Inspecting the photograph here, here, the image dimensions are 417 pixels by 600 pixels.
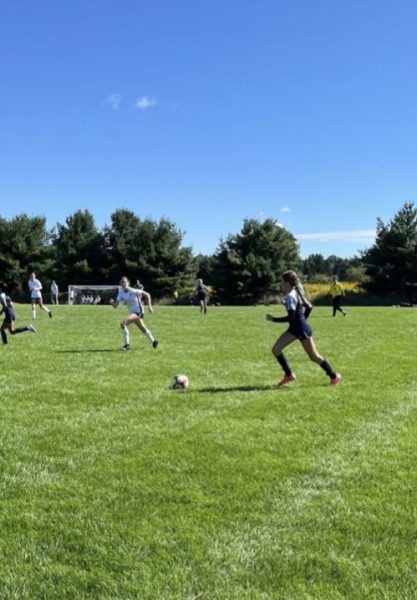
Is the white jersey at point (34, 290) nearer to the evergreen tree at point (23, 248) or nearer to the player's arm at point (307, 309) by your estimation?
the player's arm at point (307, 309)

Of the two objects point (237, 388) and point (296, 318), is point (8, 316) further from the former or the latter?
point (296, 318)

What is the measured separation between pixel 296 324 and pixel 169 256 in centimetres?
5980

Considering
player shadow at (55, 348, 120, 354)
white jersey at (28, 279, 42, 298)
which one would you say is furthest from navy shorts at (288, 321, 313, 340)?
white jersey at (28, 279, 42, 298)

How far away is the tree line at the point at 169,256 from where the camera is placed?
61688 millimetres

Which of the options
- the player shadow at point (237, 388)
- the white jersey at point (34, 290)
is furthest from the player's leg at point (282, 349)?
the white jersey at point (34, 290)

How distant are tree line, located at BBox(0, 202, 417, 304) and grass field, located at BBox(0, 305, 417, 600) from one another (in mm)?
52309

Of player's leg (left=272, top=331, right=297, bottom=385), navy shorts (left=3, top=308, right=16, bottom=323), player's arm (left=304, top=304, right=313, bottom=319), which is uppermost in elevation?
player's arm (left=304, top=304, right=313, bottom=319)

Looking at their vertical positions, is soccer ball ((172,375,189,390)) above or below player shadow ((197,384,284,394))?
above

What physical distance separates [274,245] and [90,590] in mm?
65993

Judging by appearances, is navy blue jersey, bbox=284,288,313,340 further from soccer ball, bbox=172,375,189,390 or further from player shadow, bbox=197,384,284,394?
soccer ball, bbox=172,375,189,390

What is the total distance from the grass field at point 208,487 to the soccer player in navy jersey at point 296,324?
0.41 m

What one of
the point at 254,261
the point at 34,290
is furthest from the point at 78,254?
the point at 34,290

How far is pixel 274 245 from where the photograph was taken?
68750 millimetres

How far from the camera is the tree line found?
202 feet
